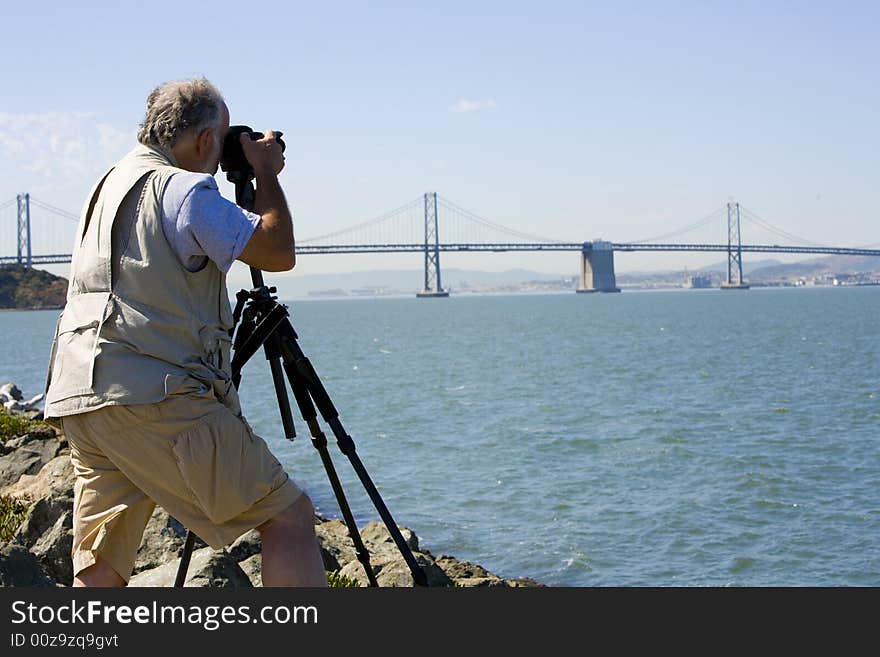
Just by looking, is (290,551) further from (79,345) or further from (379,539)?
(379,539)

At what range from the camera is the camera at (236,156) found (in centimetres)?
243

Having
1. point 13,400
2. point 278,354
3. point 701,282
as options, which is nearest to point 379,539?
point 278,354

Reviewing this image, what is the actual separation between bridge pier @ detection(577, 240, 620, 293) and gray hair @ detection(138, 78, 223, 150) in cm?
9952

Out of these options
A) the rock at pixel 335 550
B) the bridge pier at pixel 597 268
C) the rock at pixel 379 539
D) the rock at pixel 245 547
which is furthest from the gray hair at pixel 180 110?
the bridge pier at pixel 597 268

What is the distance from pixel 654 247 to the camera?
284 ft

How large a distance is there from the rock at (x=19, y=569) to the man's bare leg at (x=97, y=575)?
4.25ft

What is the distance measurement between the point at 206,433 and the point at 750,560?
23.1 feet

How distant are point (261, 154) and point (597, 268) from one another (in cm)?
11465

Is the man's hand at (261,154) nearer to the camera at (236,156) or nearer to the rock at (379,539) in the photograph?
the camera at (236,156)

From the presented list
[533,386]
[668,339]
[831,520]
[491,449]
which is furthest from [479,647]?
[668,339]

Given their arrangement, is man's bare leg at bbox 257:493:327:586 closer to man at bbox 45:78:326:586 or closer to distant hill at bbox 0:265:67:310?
man at bbox 45:78:326:586

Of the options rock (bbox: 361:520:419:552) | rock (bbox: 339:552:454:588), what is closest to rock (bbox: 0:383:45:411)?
rock (bbox: 361:520:419:552)

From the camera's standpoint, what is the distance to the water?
28.1 ft

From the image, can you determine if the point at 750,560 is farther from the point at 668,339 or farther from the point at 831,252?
the point at 831,252
